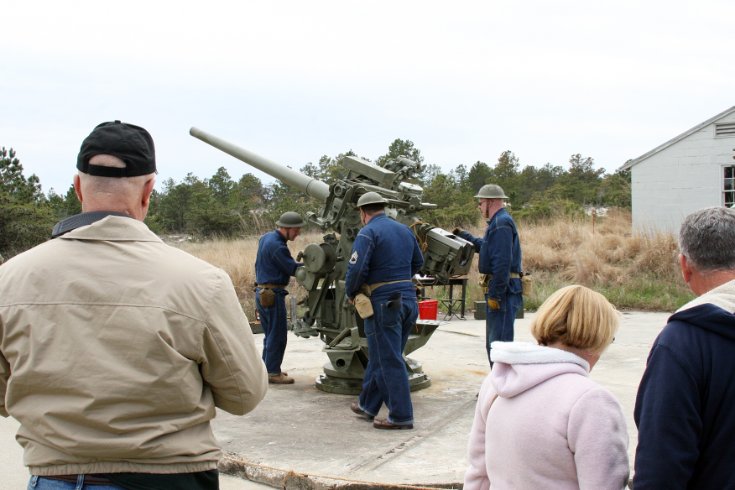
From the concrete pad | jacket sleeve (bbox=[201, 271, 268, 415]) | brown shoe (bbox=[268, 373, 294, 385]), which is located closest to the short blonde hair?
jacket sleeve (bbox=[201, 271, 268, 415])

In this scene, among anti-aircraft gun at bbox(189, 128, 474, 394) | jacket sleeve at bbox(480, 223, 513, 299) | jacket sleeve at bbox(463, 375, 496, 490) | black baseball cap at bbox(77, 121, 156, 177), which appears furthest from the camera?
anti-aircraft gun at bbox(189, 128, 474, 394)

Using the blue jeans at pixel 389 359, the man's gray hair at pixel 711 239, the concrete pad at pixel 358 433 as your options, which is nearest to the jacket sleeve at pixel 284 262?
the concrete pad at pixel 358 433

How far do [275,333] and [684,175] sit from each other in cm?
1656

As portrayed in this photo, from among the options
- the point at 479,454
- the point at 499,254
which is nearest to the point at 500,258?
the point at 499,254

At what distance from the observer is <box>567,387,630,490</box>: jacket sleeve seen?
253cm

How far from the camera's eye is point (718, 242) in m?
2.73

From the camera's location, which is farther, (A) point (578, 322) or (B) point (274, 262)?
(B) point (274, 262)

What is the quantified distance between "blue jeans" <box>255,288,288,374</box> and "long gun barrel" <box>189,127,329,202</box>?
131 centimetres

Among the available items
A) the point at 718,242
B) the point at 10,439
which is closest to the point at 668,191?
the point at 10,439

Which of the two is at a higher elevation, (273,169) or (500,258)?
(273,169)

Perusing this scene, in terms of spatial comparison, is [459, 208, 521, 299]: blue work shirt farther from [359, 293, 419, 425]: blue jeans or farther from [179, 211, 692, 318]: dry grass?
[179, 211, 692, 318]: dry grass

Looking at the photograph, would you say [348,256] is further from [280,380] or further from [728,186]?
[728,186]

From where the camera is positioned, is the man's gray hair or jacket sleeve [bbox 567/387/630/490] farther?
the man's gray hair

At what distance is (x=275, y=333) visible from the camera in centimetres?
885
